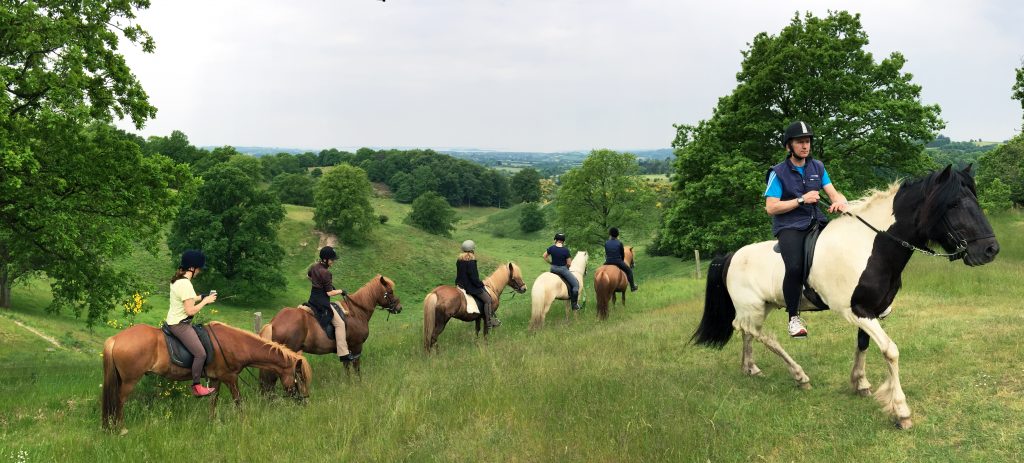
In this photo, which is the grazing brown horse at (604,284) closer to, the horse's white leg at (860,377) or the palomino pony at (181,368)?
the horse's white leg at (860,377)

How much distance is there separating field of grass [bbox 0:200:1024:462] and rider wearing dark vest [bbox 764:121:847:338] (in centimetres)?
144

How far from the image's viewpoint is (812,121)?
21031mm

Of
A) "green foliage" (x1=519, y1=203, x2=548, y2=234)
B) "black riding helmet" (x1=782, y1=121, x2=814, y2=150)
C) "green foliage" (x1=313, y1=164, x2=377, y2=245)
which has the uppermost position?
"black riding helmet" (x1=782, y1=121, x2=814, y2=150)

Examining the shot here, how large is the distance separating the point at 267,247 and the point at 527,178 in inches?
3478

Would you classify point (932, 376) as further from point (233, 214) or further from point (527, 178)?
point (527, 178)

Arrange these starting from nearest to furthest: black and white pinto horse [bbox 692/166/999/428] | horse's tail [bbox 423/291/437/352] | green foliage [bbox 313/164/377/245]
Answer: black and white pinto horse [bbox 692/166/999/428]
horse's tail [bbox 423/291/437/352]
green foliage [bbox 313/164/377/245]

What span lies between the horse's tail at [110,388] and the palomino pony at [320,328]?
77.2 inches

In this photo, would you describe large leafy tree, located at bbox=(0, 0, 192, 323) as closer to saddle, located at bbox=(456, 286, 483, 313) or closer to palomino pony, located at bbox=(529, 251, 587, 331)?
saddle, located at bbox=(456, 286, 483, 313)

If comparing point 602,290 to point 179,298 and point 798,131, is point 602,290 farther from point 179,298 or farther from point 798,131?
point 179,298

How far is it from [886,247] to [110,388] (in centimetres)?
967

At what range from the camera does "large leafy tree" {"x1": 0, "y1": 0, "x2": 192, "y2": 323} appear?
12031 millimetres

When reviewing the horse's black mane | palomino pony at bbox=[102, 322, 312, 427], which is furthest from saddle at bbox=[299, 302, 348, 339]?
the horse's black mane

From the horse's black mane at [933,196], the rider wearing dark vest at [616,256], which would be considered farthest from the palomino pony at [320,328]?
the horse's black mane at [933,196]

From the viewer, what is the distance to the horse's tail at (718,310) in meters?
8.42
